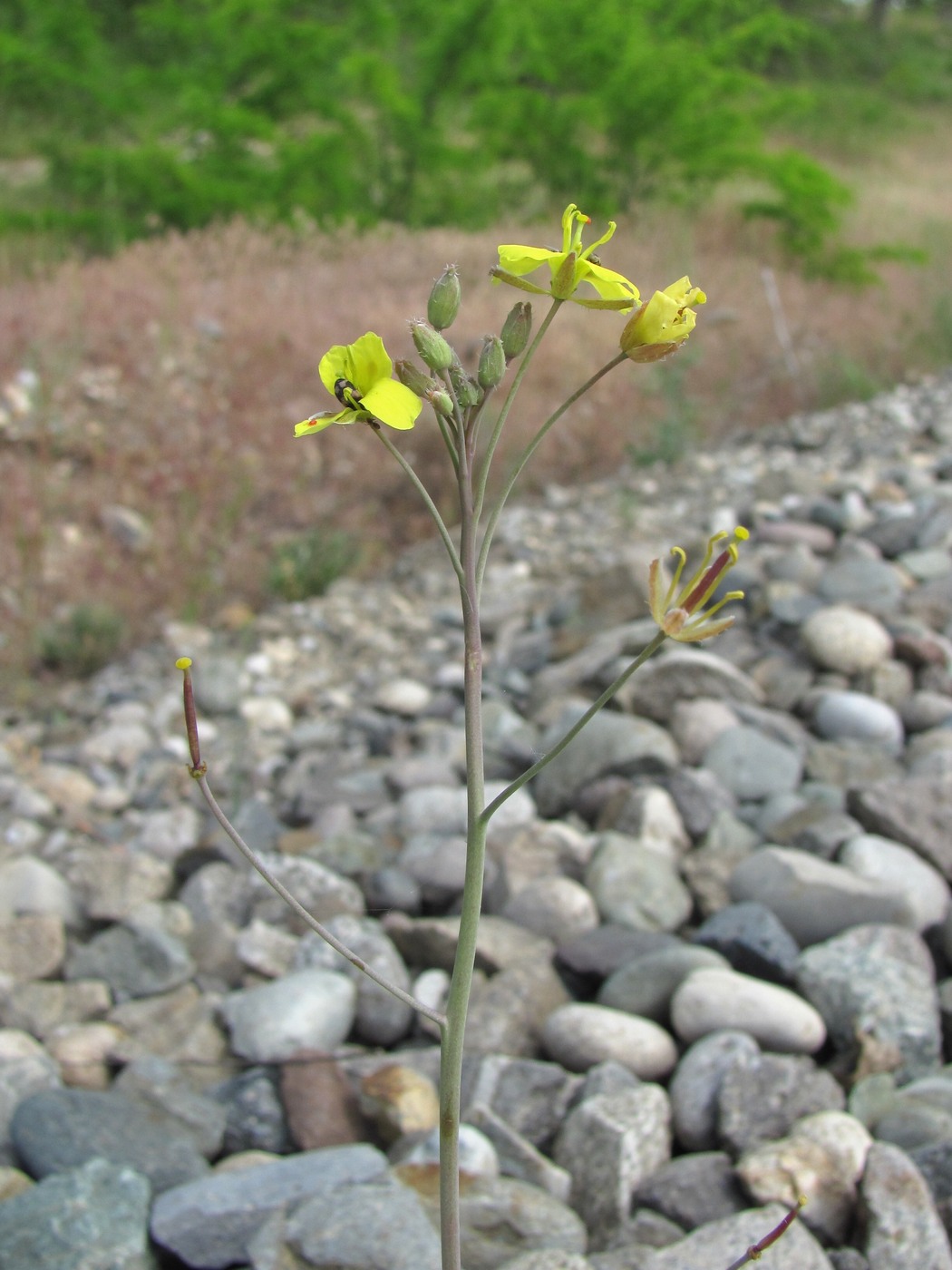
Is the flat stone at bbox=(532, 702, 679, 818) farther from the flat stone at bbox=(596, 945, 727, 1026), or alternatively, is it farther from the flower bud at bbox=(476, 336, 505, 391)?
the flower bud at bbox=(476, 336, 505, 391)

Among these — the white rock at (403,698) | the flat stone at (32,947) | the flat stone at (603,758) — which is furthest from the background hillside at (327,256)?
the flat stone at (603,758)

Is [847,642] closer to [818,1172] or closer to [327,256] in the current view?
[818,1172]

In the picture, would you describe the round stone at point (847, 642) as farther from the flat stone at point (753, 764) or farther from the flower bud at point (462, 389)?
the flower bud at point (462, 389)

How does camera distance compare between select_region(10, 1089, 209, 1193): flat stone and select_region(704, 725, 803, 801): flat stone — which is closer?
select_region(10, 1089, 209, 1193): flat stone

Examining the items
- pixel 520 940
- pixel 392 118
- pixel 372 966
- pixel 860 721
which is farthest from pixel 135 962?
pixel 392 118

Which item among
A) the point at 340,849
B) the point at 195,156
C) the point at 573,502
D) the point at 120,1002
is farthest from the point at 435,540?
the point at 195,156

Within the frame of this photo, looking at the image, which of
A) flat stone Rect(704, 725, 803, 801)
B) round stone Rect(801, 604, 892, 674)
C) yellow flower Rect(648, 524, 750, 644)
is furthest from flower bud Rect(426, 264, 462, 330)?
round stone Rect(801, 604, 892, 674)
